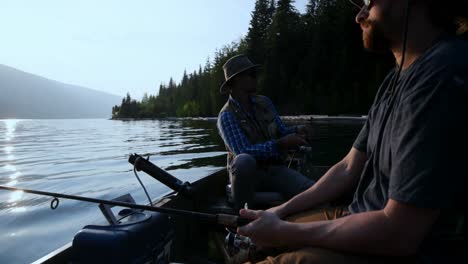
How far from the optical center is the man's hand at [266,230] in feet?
6.02

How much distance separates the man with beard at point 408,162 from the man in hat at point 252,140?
8.37ft

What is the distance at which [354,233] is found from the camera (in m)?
1.60

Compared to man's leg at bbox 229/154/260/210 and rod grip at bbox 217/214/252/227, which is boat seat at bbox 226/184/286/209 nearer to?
man's leg at bbox 229/154/260/210

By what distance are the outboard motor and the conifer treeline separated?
219 feet

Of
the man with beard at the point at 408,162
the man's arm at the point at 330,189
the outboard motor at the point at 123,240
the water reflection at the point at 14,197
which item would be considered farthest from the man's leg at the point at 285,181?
the water reflection at the point at 14,197

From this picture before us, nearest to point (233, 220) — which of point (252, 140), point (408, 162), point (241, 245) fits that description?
point (241, 245)

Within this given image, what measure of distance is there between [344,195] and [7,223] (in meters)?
7.74

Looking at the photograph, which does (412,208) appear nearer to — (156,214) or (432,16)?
(432,16)

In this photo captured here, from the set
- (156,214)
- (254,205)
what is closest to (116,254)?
(156,214)

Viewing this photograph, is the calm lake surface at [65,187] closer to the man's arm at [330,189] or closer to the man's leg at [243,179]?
the man's arm at [330,189]

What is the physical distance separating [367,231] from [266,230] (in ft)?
1.74

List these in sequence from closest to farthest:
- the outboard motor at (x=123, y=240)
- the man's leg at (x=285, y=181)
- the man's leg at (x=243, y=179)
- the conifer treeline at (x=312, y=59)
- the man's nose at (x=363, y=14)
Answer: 1. the man's nose at (x=363, y=14)
2. the outboard motor at (x=123, y=240)
3. the man's leg at (x=243, y=179)
4. the man's leg at (x=285, y=181)
5. the conifer treeline at (x=312, y=59)

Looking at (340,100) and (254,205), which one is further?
(340,100)

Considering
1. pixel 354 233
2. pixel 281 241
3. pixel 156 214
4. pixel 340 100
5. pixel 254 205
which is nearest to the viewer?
pixel 354 233
